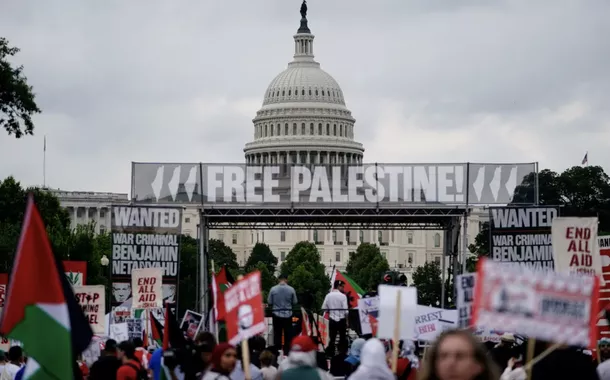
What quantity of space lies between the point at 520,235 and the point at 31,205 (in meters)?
28.9

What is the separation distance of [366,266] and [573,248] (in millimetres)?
156832

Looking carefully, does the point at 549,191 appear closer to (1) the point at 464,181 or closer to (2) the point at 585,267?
(1) the point at 464,181

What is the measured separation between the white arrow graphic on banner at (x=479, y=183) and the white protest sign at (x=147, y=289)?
1649 centimetres

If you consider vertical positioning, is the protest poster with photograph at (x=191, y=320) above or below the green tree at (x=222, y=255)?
below

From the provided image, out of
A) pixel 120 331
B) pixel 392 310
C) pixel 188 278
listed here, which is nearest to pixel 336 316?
pixel 120 331

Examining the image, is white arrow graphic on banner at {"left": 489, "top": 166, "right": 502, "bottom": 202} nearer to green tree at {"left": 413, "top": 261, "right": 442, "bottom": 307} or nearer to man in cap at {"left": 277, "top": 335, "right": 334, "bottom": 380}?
man in cap at {"left": 277, "top": 335, "right": 334, "bottom": 380}

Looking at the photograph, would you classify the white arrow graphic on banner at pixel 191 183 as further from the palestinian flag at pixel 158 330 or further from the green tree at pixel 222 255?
the green tree at pixel 222 255

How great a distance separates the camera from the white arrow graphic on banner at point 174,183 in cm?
4522

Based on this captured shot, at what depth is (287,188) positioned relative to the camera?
152 feet

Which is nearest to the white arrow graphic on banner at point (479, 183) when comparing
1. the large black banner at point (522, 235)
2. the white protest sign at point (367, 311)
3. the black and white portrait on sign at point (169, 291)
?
the large black banner at point (522, 235)

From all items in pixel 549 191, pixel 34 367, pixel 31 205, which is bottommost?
pixel 34 367

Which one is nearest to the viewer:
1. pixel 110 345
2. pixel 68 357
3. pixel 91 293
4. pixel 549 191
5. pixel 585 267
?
pixel 68 357

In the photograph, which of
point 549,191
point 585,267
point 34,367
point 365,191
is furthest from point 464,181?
point 549,191

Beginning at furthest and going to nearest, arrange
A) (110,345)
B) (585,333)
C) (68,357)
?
(110,345) → (68,357) → (585,333)
